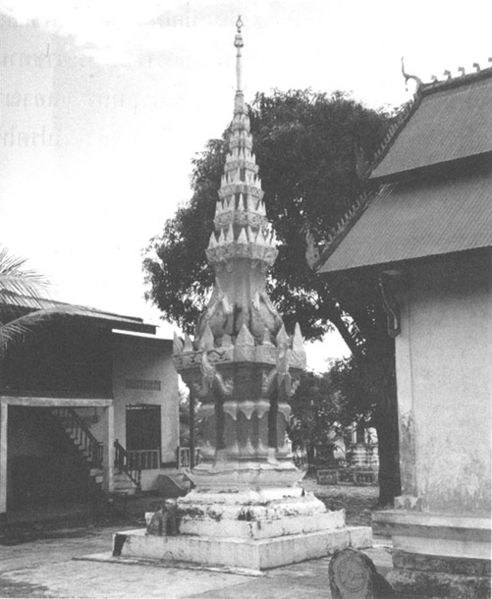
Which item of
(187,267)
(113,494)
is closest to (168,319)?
(187,267)

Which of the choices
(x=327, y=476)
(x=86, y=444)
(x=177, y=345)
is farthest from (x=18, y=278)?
(x=327, y=476)

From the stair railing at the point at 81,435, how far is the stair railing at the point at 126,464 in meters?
1.09

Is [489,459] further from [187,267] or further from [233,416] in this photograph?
[187,267]

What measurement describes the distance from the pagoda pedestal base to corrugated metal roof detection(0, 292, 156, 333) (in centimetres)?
725

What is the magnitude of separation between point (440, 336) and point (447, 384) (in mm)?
587

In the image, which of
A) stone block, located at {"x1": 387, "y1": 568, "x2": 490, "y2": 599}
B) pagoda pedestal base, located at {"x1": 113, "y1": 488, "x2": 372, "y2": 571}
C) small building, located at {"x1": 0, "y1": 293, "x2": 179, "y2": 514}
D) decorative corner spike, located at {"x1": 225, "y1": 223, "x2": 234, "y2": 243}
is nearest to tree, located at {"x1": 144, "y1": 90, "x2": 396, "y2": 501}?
small building, located at {"x1": 0, "y1": 293, "x2": 179, "y2": 514}

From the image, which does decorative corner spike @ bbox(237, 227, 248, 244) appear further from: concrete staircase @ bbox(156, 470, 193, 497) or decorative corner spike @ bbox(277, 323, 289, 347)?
concrete staircase @ bbox(156, 470, 193, 497)

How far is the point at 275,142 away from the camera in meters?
23.5

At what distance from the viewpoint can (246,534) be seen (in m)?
11.9

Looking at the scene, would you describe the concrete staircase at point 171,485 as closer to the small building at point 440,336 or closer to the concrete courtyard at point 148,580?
the concrete courtyard at point 148,580

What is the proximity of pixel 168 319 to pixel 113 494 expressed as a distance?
19.3ft

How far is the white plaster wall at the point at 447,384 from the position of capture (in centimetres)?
926

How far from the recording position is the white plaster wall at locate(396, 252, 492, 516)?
30.4 feet

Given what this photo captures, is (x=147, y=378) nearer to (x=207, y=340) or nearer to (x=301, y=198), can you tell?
(x=301, y=198)
